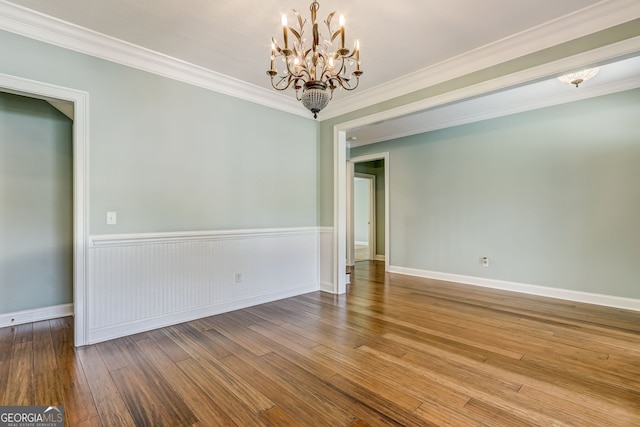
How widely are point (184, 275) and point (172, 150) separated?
1.36 meters

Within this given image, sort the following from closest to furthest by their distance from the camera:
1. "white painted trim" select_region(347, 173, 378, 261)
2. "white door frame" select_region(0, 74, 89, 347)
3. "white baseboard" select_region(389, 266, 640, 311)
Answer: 1. "white door frame" select_region(0, 74, 89, 347)
2. "white baseboard" select_region(389, 266, 640, 311)
3. "white painted trim" select_region(347, 173, 378, 261)

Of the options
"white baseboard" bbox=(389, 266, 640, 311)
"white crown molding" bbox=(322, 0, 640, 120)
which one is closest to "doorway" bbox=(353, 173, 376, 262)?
"white baseboard" bbox=(389, 266, 640, 311)

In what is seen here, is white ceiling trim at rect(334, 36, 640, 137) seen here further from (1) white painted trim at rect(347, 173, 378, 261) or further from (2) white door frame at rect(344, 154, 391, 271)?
(1) white painted trim at rect(347, 173, 378, 261)

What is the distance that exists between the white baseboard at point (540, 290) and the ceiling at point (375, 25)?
324 centimetres

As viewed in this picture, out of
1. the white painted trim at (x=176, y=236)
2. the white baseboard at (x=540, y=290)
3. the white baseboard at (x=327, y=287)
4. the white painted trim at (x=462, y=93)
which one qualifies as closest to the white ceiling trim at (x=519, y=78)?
the white painted trim at (x=462, y=93)

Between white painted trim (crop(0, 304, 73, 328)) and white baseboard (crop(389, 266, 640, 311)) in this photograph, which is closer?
white painted trim (crop(0, 304, 73, 328))

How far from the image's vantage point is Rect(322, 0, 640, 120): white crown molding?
234 centimetres

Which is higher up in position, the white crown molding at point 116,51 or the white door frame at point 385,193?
the white crown molding at point 116,51

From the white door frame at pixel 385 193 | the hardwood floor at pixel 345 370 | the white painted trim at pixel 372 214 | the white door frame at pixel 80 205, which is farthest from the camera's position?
the white painted trim at pixel 372 214

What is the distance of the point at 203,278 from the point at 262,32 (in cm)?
262

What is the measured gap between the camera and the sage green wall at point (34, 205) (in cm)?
322

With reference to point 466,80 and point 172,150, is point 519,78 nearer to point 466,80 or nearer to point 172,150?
point 466,80

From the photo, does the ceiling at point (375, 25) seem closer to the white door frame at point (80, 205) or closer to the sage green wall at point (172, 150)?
the sage green wall at point (172, 150)

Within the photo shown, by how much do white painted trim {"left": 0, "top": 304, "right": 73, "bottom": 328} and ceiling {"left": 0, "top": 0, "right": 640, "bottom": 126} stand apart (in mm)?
2977
